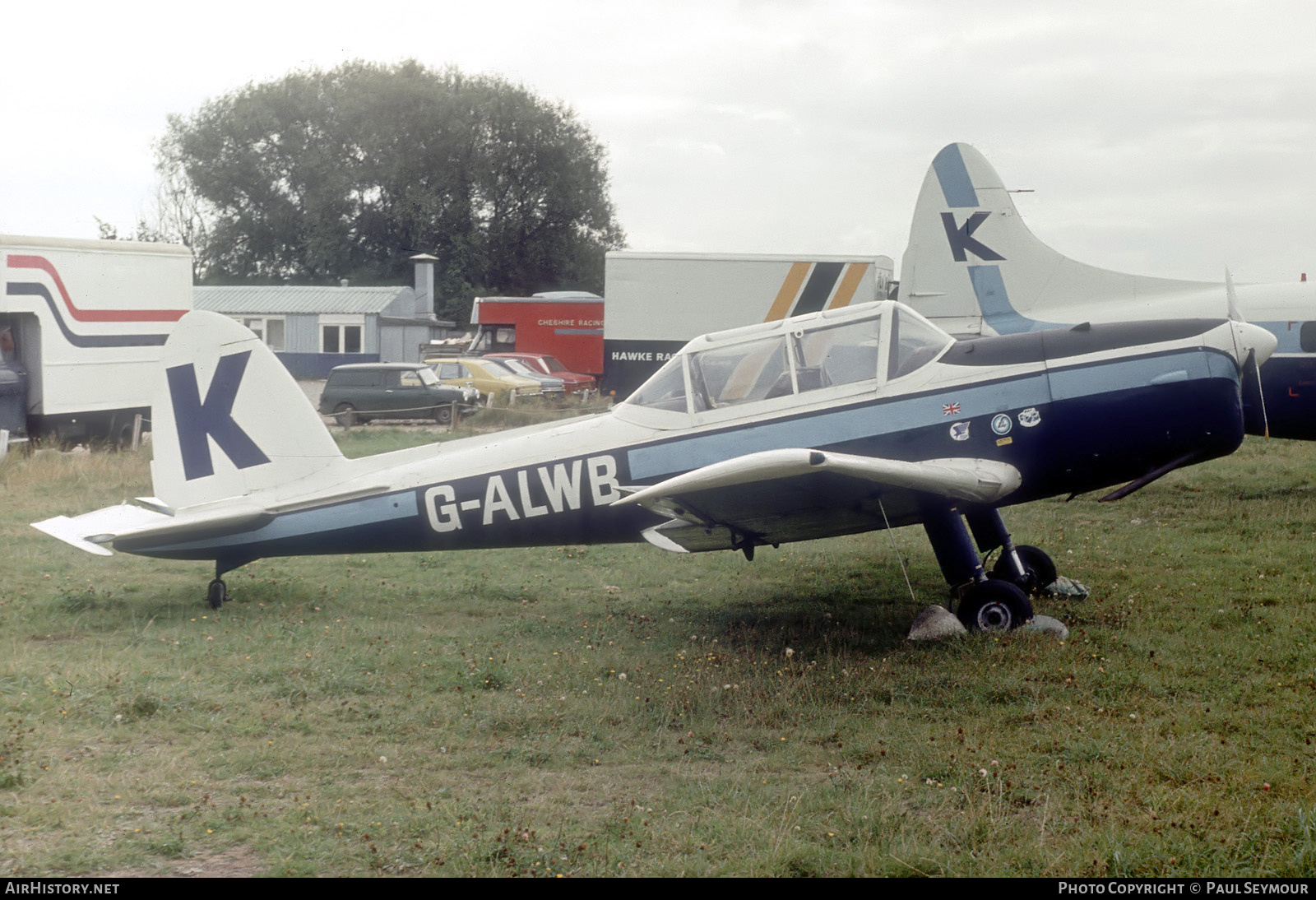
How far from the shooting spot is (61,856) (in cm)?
384

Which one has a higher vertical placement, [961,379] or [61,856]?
[961,379]

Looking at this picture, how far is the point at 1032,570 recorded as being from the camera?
27.2 ft

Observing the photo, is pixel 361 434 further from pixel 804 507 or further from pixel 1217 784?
pixel 1217 784

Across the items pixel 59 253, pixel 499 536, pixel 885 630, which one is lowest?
pixel 885 630

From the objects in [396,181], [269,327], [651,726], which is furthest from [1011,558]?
[396,181]

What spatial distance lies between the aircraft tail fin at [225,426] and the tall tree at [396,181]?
A: 47.8m

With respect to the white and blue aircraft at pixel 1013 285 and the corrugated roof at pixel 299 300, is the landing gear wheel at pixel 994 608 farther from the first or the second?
the corrugated roof at pixel 299 300

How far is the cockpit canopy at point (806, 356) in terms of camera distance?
711 cm

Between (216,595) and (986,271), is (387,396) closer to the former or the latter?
(986,271)

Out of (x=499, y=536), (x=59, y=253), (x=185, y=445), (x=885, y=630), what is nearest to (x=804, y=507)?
(x=885, y=630)

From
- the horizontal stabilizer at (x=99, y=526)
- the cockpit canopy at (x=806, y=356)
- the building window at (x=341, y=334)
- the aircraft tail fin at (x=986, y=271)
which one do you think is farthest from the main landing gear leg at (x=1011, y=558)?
the building window at (x=341, y=334)

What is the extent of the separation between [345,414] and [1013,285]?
15.9 m

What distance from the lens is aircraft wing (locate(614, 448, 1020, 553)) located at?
18.6 ft
